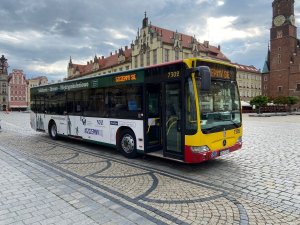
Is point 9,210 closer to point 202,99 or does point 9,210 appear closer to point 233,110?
point 202,99

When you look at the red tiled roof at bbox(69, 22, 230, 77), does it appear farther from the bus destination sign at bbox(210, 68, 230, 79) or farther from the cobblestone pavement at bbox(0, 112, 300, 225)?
the cobblestone pavement at bbox(0, 112, 300, 225)

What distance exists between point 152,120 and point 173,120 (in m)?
1.19

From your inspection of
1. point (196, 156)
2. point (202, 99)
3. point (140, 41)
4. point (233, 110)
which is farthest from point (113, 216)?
point (140, 41)

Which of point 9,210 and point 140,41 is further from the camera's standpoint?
point 140,41

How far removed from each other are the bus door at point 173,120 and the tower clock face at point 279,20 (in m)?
88.1

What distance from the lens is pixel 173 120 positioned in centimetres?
748

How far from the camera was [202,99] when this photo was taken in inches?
275

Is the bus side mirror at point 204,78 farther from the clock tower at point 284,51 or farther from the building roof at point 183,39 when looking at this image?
the clock tower at point 284,51

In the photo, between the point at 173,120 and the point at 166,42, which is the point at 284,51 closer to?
the point at 166,42

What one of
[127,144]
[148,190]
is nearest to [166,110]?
[127,144]

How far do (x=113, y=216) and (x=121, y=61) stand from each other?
6985 cm

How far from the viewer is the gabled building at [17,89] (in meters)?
110

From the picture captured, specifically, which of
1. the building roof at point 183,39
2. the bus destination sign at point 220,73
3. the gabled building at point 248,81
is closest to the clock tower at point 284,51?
the gabled building at point 248,81

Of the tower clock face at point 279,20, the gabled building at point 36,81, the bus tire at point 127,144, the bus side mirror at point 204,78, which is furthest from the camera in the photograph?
the gabled building at point 36,81
